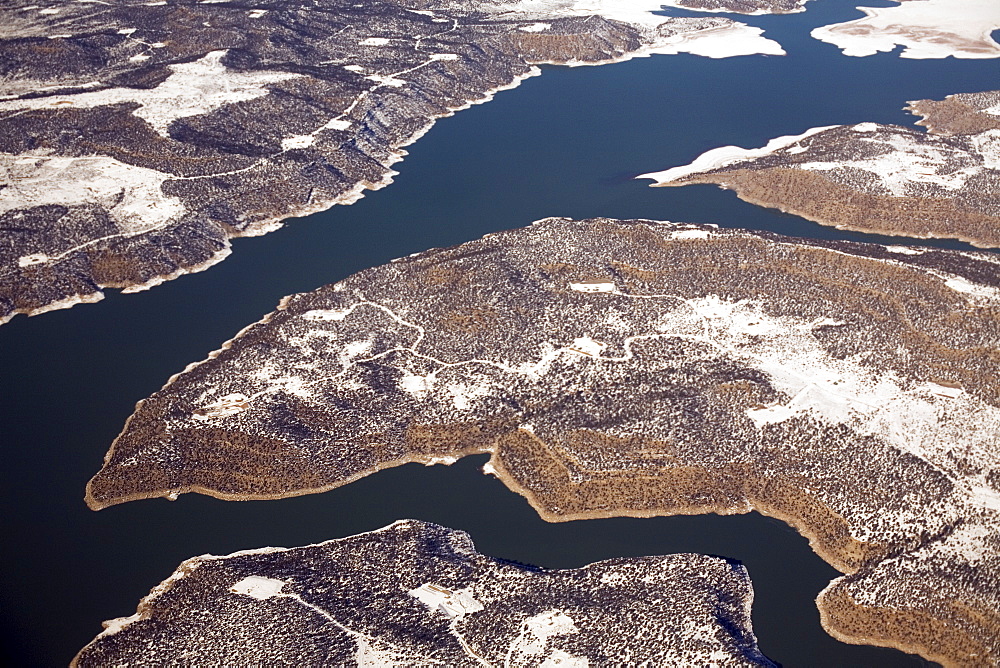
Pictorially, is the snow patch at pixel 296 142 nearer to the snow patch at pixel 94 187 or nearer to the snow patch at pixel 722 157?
the snow patch at pixel 94 187

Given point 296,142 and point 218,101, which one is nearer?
point 296,142

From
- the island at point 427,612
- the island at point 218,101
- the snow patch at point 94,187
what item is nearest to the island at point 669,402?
the island at point 427,612

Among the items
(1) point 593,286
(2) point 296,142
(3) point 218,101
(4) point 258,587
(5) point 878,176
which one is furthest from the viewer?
(3) point 218,101

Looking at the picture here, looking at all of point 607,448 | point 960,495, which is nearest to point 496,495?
point 607,448

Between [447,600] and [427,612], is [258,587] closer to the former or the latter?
[427,612]

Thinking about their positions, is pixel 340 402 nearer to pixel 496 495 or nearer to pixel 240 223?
pixel 496 495

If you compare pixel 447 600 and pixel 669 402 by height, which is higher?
pixel 669 402

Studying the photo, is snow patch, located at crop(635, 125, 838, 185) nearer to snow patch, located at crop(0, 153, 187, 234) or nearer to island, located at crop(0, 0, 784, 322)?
island, located at crop(0, 0, 784, 322)

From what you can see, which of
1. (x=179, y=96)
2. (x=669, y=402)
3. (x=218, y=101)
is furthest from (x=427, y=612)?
(x=179, y=96)
